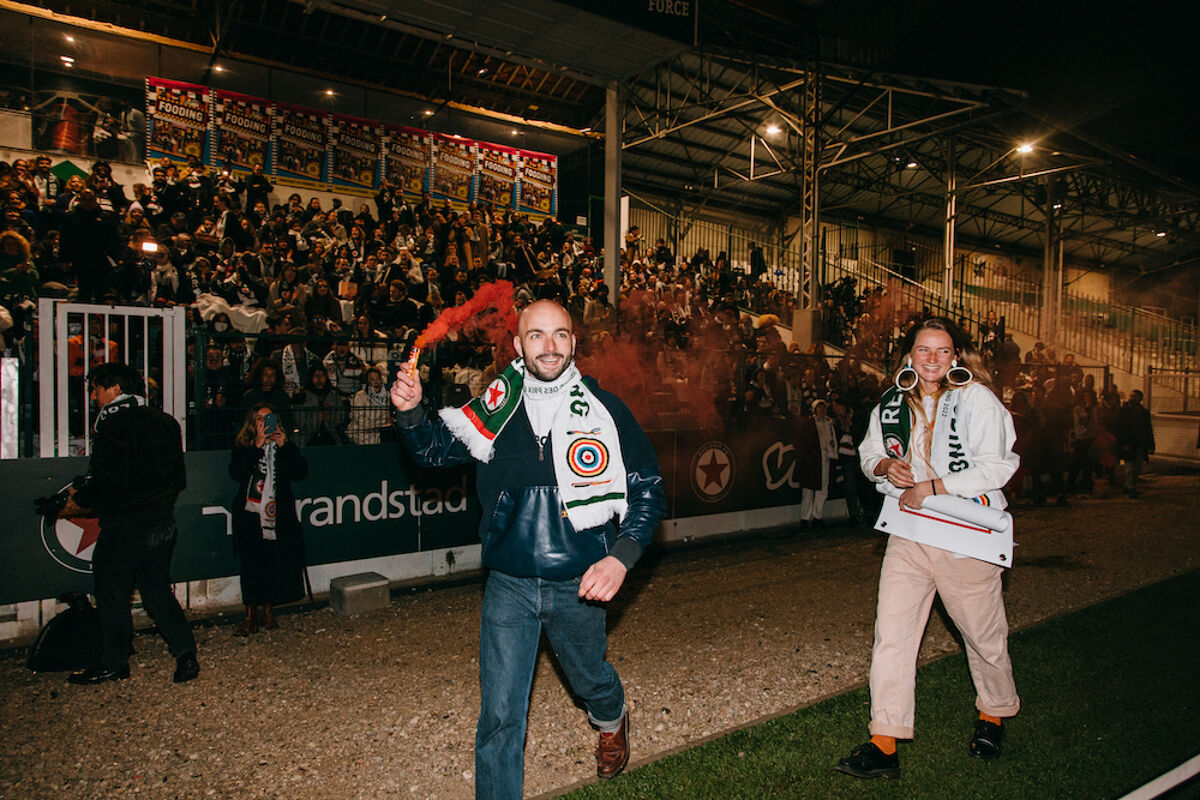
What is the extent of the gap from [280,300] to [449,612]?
20.7 ft

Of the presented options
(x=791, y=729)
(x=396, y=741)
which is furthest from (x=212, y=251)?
(x=791, y=729)

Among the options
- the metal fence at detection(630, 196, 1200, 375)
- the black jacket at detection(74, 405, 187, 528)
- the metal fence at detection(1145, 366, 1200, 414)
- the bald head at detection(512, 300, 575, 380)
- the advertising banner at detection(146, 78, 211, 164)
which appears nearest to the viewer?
the bald head at detection(512, 300, 575, 380)

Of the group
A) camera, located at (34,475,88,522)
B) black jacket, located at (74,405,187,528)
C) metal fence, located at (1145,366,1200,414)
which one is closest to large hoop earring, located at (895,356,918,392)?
black jacket, located at (74,405,187,528)

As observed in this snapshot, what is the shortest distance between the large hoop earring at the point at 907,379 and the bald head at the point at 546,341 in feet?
6.11

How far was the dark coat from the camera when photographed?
20.5 ft

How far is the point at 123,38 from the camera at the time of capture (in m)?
15.8

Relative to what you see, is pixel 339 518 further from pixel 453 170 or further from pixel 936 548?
pixel 453 170

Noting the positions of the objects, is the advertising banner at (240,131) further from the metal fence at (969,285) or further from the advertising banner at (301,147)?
the metal fence at (969,285)

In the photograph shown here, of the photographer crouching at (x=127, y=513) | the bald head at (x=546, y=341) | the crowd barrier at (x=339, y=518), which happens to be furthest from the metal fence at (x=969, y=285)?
the bald head at (x=546, y=341)

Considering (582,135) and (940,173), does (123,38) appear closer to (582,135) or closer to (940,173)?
(582,135)

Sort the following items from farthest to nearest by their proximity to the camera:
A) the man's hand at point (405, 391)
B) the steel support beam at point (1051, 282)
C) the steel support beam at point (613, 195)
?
1. the steel support beam at point (1051, 282)
2. the steel support beam at point (613, 195)
3. the man's hand at point (405, 391)

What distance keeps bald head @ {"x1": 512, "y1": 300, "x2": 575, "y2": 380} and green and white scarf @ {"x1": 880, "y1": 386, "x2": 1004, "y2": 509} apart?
1.75m

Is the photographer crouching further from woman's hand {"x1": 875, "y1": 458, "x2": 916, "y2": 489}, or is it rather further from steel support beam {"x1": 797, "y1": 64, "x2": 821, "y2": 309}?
steel support beam {"x1": 797, "y1": 64, "x2": 821, "y2": 309}

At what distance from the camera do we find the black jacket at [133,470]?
480 centimetres
